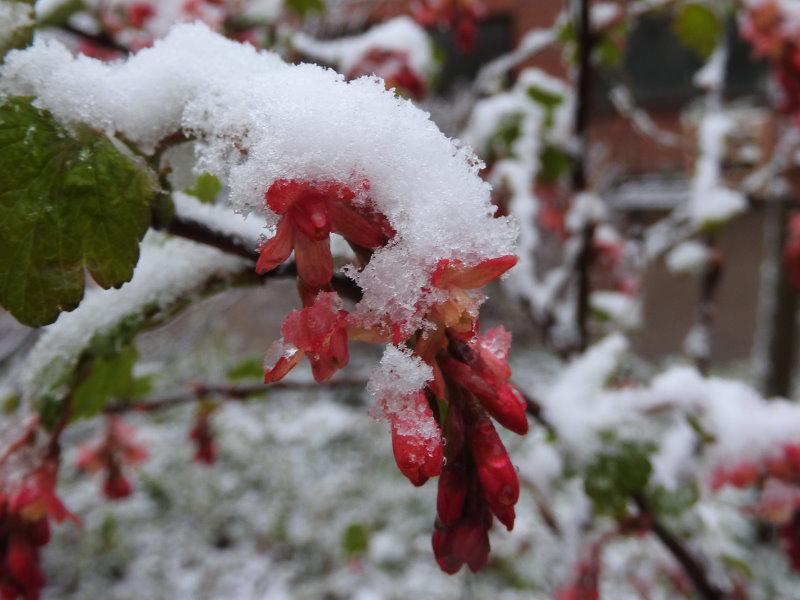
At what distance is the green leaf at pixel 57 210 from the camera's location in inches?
16.7

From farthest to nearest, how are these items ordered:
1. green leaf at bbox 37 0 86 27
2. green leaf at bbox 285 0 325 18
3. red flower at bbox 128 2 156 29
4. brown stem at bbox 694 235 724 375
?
brown stem at bbox 694 235 724 375
red flower at bbox 128 2 156 29
green leaf at bbox 285 0 325 18
green leaf at bbox 37 0 86 27

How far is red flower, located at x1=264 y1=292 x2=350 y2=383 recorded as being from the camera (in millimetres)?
368

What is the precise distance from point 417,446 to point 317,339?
9cm

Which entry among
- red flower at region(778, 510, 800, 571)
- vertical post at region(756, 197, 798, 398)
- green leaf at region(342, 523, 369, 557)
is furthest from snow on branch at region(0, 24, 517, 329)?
vertical post at region(756, 197, 798, 398)

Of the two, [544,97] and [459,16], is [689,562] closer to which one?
[544,97]

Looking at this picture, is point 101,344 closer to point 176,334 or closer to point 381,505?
point 381,505

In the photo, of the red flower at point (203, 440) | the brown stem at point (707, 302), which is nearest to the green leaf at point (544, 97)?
the brown stem at point (707, 302)

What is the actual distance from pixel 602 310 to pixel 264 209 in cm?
216

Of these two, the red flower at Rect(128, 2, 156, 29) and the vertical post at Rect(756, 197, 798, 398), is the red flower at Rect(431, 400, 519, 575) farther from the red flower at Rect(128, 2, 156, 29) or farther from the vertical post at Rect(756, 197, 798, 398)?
the vertical post at Rect(756, 197, 798, 398)

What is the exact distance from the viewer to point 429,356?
0.39 m

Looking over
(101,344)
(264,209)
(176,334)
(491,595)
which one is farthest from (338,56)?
(176,334)

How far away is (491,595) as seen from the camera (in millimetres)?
2477

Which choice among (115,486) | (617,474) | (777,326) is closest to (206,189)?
(617,474)

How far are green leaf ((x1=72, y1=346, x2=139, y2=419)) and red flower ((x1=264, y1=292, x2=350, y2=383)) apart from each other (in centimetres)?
56
